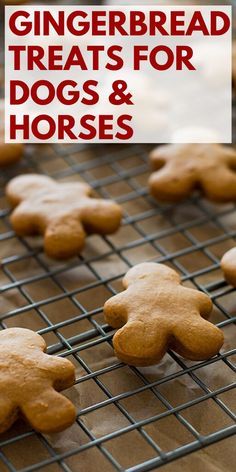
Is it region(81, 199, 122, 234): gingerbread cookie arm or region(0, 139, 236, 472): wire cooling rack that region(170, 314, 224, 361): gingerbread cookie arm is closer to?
region(0, 139, 236, 472): wire cooling rack

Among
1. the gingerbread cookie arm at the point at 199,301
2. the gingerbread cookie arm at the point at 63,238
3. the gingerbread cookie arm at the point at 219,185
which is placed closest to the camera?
the gingerbread cookie arm at the point at 199,301

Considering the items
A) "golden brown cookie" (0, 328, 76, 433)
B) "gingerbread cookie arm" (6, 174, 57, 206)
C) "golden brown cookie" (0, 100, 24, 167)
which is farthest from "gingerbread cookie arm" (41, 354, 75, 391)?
"golden brown cookie" (0, 100, 24, 167)

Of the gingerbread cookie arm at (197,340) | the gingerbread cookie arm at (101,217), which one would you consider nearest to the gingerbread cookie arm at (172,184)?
the gingerbread cookie arm at (101,217)

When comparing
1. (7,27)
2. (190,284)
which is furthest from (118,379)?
(7,27)

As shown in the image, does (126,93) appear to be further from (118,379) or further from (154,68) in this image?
(118,379)

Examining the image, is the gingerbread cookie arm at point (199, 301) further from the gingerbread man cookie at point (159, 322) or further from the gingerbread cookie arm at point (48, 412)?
the gingerbread cookie arm at point (48, 412)
